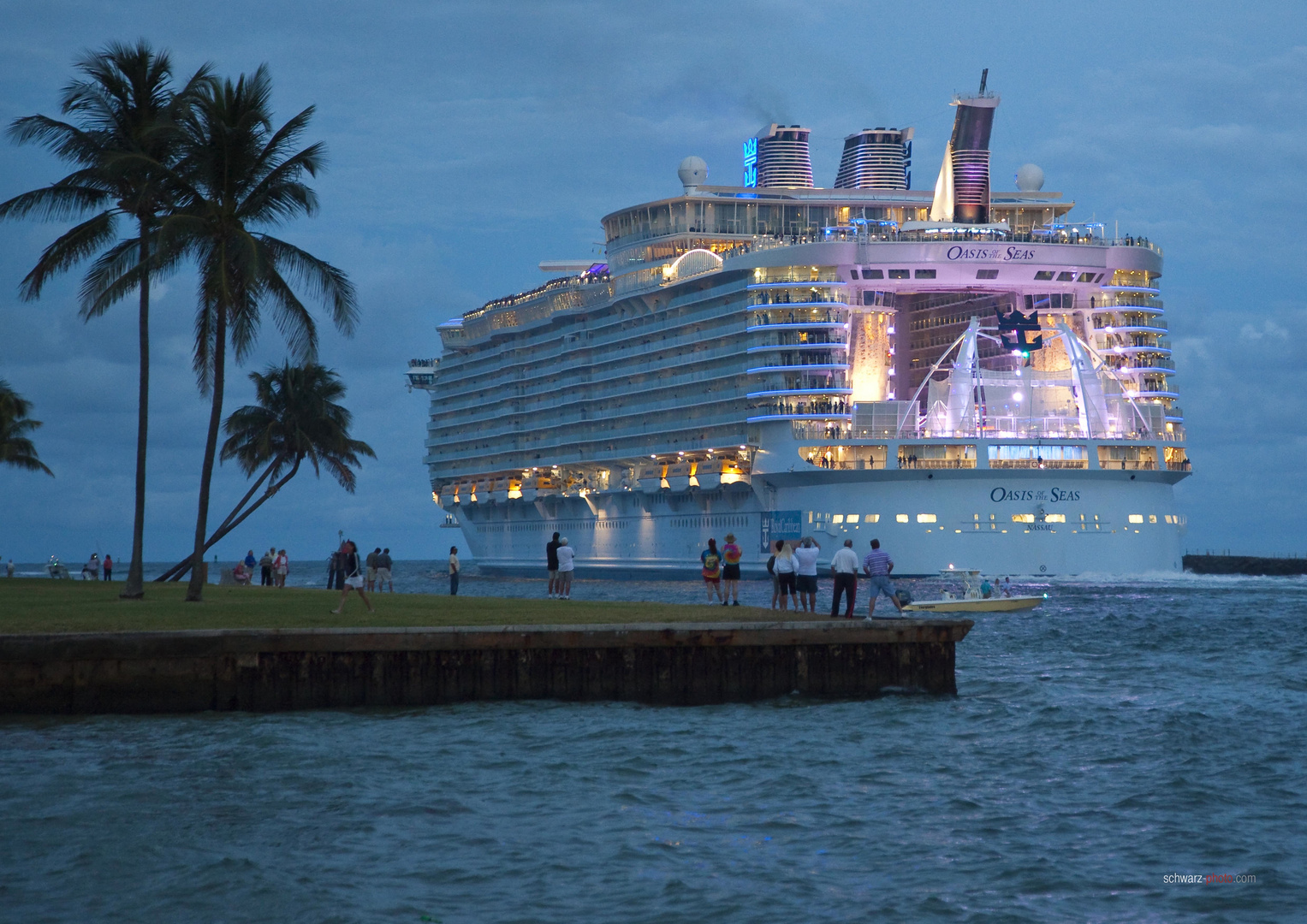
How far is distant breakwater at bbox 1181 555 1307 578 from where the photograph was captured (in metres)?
102

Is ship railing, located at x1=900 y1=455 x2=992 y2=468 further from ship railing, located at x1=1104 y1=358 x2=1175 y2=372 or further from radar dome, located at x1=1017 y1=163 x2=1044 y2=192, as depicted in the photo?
radar dome, located at x1=1017 y1=163 x2=1044 y2=192

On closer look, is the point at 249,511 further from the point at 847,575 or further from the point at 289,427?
the point at 847,575

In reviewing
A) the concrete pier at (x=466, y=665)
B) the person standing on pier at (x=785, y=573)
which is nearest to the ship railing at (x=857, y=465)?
the person standing on pier at (x=785, y=573)

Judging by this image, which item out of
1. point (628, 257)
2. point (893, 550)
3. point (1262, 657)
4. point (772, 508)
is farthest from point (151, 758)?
point (628, 257)

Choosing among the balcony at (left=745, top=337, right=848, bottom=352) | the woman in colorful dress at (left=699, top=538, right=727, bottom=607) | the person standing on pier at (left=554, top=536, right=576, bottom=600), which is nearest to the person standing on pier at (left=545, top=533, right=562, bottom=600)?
the person standing on pier at (left=554, top=536, right=576, bottom=600)

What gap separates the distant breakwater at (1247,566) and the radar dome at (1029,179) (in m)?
30.2

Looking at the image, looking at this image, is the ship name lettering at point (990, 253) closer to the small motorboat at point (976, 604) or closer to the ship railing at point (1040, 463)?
the ship railing at point (1040, 463)

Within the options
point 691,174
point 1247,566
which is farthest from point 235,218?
point 1247,566

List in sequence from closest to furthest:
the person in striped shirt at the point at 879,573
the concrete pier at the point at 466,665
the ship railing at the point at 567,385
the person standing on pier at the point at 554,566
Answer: the concrete pier at the point at 466,665 < the person in striped shirt at the point at 879,573 < the person standing on pier at the point at 554,566 < the ship railing at the point at 567,385

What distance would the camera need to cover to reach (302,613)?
1032 inches

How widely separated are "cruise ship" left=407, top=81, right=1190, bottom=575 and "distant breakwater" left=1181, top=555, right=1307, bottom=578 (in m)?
34.7

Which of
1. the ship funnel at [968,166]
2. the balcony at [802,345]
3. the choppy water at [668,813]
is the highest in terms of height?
the ship funnel at [968,166]

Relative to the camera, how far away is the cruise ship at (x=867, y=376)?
63.7 meters

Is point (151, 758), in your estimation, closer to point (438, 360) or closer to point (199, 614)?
point (199, 614)
